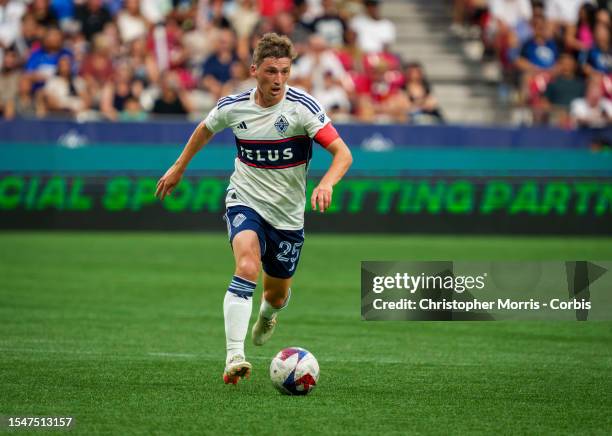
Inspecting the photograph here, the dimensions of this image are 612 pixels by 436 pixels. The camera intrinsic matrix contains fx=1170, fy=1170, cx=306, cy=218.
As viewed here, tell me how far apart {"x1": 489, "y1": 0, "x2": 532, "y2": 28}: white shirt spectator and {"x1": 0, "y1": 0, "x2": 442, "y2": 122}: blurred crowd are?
3025 millimetres

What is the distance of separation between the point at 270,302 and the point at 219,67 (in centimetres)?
1290

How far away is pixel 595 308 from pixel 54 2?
16.2 meters

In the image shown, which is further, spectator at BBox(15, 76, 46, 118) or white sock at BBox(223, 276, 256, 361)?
spectator at BBox(15, 76, 46, 118)

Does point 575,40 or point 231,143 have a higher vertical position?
point 575,40

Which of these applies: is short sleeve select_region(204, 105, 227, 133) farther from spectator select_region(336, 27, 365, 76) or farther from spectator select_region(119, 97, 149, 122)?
spectator select_region(336, 27, 365, 76)

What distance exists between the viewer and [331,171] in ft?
26.1

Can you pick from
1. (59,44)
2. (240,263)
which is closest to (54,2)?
(59,44)

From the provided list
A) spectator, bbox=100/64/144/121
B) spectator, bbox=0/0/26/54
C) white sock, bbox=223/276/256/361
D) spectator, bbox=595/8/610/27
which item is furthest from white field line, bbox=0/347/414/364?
spectator, bbox=595/8/610/27

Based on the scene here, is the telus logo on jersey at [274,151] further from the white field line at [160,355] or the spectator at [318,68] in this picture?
the spectator at [318,68]

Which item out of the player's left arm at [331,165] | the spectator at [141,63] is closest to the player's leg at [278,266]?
the player's left arm at [331,165]

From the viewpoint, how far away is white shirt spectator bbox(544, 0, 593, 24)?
24.9 meters

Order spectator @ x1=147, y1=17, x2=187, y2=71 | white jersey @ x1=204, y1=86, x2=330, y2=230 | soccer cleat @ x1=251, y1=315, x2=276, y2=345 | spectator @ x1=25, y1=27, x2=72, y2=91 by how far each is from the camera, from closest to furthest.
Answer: white jersey @ x1=204, y1=86, x2=330, y2=230 < soccer cleat @ x1=251, y1=315, x2=276, y2=345 < spectator @ x1=25, y1=27, x2=72, y2=91 < spectator @ x1=147, y1=17, x2=187, y2=71

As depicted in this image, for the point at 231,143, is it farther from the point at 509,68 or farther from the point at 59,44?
the point at 509,68

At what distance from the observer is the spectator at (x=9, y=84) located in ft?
66.7
